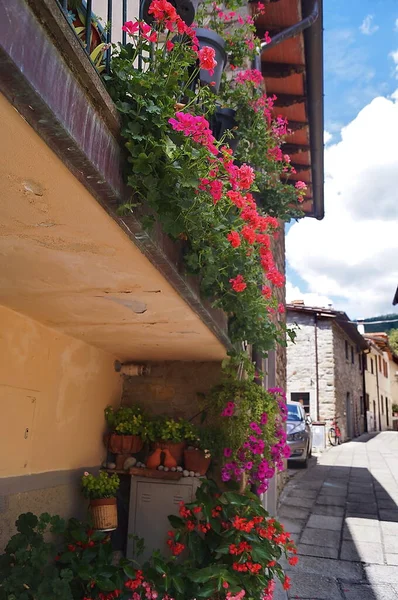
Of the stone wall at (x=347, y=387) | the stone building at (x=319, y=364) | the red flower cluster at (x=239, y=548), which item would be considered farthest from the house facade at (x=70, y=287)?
the stone wall at (x=347, y=387)

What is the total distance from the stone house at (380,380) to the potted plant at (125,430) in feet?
65.5

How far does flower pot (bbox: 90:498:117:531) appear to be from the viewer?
3355 millimetres

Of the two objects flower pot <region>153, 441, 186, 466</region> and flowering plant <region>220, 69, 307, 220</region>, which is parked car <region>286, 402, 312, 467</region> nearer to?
flower pot <region>153, 441, 186, 466</region>

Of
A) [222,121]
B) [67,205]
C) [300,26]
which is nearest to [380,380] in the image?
[300,26]

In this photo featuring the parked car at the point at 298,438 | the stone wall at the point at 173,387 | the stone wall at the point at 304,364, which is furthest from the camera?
the stone wall at the point at 304,364

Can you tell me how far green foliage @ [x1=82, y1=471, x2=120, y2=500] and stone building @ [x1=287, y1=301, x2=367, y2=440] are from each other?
13110 mm

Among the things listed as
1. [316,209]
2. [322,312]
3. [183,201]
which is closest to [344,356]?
[322,312]

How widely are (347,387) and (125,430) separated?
56.0ft

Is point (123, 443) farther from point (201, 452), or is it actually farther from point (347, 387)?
point (347, 387)

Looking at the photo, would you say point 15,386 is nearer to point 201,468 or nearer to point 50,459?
point 50,459

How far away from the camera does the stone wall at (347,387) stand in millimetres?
17438

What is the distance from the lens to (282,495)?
278 inches

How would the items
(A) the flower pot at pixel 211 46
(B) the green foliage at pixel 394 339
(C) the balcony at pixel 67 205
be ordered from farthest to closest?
(B) the green foliage at pixel 394 339, (A) the flower pot at pixel 211 46, (C) the balcony at pixel 67 205

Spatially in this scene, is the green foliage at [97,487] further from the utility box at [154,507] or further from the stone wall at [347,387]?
the stone wall at [347,387]
